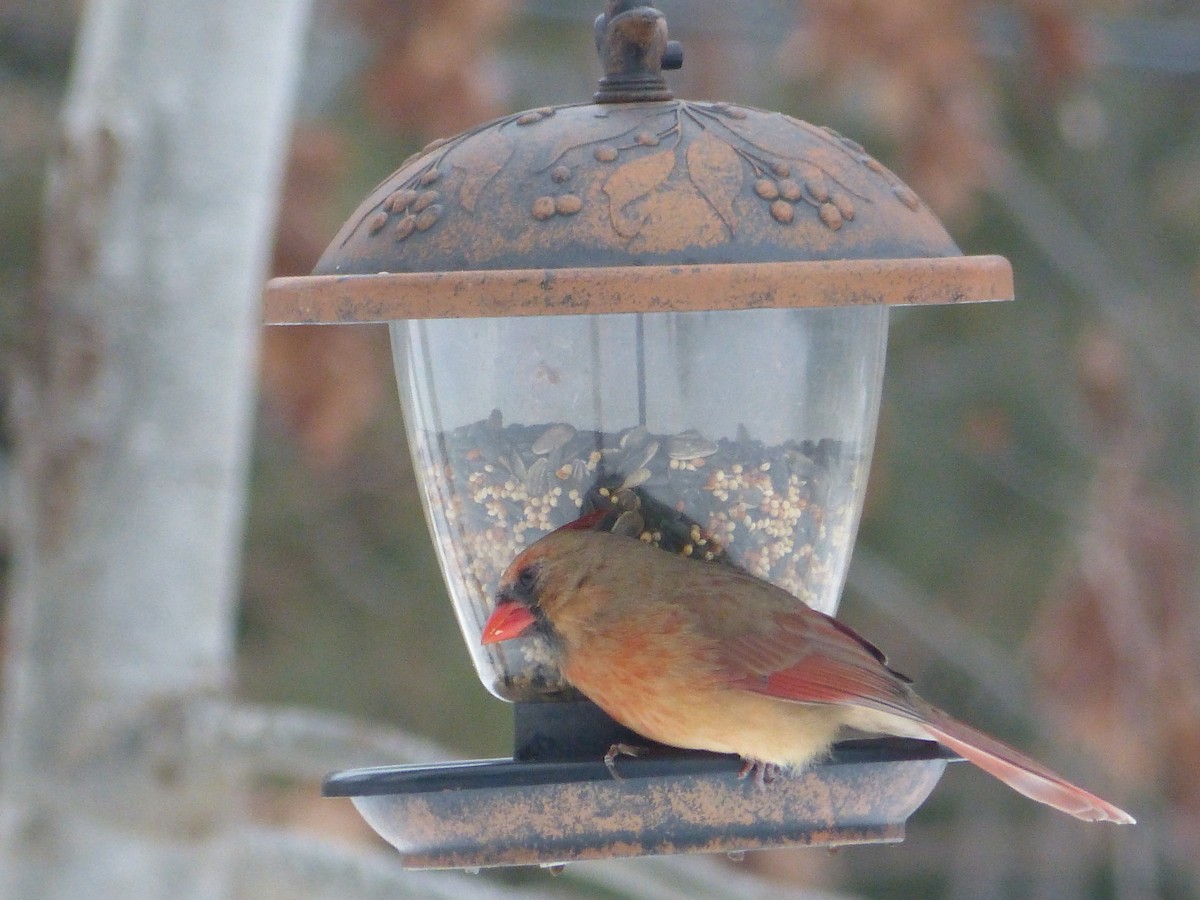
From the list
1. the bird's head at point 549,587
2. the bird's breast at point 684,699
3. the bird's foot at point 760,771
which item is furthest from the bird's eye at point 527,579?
the bird's foot at point 760,771

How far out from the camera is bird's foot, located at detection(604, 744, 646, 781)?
278cm

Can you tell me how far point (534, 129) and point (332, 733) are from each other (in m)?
2.80

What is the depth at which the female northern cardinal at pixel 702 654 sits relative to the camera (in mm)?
2883

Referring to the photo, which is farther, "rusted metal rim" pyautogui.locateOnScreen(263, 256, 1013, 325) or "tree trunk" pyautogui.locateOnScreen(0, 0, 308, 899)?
"tree trunk" pyautogui.locateOnScreen(0, 0, 308, 899)

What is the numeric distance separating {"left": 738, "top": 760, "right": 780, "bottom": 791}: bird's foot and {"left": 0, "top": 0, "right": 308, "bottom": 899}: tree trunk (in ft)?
8.43

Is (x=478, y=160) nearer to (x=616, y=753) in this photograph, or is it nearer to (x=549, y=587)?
(x=549, y=587)

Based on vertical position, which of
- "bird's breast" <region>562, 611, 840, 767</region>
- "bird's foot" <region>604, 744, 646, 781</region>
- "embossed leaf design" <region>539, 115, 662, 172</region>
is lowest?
"bird's foot" <region>604, 744, 646, 781</region>

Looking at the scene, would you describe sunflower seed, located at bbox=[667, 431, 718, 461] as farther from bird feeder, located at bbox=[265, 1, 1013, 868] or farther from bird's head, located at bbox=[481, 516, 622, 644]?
bird's head, located at bbox=[481, 516, 622, 644]

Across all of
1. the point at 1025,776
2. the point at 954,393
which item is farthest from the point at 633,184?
the point at 954,393

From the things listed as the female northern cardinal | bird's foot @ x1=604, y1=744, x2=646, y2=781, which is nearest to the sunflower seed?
the female northern cardinal

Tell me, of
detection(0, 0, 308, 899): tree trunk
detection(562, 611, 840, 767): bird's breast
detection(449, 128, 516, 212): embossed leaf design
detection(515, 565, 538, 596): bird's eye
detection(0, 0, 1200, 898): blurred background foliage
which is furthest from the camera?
detection(0, 0, 1200, 898): blurred background foliage

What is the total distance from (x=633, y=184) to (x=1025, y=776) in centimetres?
95

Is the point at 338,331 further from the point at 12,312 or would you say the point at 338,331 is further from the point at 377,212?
the point at 377,212

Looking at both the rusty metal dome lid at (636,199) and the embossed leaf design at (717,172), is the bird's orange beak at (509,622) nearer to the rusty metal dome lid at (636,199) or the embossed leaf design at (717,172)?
the rusty metal dome lid at (636,199)
